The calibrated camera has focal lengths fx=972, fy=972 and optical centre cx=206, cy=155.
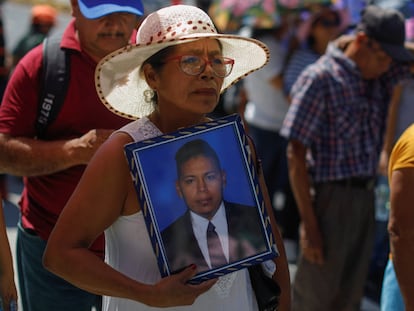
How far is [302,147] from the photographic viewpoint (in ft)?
14.6

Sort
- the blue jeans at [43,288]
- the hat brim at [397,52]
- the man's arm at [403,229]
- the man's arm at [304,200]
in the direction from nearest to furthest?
the man's arm at [403,229] → the blue jeans at [43,288] → the hat brim at [397,52] → the man's arm at [304,200]

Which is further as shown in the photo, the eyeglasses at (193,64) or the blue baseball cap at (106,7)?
the blue baseball cap at (106,7)

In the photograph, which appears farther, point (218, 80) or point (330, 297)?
point (330, 297)

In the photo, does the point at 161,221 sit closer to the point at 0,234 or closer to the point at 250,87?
the point at 0,234

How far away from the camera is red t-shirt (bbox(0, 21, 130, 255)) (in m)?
3.45

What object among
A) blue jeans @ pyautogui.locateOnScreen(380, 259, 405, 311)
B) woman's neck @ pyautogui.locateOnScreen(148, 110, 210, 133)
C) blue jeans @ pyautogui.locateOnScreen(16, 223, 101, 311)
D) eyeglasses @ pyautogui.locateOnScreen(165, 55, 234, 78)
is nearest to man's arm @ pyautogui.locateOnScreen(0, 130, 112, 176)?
blue jeans @ pyautogui.locateOnScreen(16, 223, 101, 311)

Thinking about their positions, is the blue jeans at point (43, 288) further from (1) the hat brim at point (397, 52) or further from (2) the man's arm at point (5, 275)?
(1) the hat brim at point (397, 52)

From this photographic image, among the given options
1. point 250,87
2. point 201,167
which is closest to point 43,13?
point 250,87

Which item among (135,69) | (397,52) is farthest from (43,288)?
(397,52)

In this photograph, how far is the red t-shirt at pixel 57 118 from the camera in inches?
136

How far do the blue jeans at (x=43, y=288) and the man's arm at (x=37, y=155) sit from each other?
266mm

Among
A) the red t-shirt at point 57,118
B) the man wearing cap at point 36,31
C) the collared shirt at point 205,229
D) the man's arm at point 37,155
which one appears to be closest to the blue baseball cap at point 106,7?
the red t-shirt at point 57,118

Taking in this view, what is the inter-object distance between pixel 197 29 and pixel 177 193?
1.53 ft

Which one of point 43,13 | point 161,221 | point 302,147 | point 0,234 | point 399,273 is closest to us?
point 161,221
